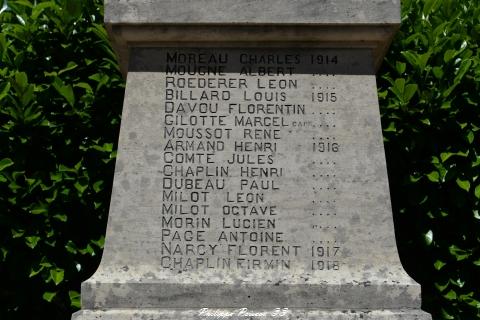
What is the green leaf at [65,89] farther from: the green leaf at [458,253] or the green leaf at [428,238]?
the green leaf at [458,253]

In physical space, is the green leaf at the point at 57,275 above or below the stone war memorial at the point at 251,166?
below

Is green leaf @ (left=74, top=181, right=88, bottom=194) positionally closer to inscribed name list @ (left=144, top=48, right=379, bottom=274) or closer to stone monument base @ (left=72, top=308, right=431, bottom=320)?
inscribed name list @ (left=144, top=48, right=379, bottom=274)

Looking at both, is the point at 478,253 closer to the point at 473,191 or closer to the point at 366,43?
the point at 473,191

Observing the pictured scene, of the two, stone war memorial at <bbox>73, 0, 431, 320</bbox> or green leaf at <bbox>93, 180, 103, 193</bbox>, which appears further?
green leaf at <bbox>93, 180, 103, 193</bbox>

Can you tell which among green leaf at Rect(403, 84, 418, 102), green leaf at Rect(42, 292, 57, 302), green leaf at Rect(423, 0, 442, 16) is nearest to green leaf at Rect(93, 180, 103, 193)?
green leaf at Rect(42, 292, 57, 302)

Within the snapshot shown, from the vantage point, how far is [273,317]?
363 cm

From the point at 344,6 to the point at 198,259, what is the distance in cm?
132

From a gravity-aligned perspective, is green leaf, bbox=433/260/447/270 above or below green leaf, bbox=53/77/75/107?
below

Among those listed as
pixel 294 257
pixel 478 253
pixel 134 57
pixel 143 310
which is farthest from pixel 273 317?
pixel 478 253

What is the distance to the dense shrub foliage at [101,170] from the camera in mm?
5066

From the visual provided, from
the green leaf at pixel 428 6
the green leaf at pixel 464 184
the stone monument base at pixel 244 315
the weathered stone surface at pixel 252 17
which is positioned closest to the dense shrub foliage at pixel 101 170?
the green leaf at pixel 464 184

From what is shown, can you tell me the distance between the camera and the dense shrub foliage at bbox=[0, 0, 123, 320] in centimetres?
505

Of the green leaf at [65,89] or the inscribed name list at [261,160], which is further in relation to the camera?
the green leaf at [65,89]

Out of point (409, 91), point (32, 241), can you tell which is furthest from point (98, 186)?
point (409, 91)
